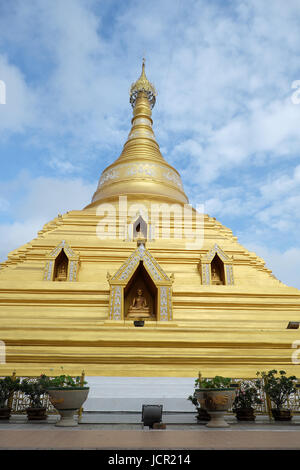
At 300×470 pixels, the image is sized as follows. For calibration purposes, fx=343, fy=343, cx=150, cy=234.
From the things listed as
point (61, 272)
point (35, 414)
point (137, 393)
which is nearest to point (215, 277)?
point (61, 272)

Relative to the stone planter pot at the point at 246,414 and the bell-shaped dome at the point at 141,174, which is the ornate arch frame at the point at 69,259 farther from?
the stone planter pot at the point at 246,414

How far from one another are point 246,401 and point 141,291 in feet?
17.7

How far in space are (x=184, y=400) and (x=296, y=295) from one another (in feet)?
19.6

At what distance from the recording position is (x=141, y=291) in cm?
1047

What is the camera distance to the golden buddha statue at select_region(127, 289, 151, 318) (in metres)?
9.99

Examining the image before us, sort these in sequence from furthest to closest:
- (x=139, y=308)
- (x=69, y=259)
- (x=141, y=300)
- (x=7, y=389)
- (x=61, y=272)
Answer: (x=61, y=272)
(x=69, y=259)
(x=141, y=300)
(x=139, y=308)
(x=7, y=389)

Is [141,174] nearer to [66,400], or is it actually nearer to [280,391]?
[280,391]

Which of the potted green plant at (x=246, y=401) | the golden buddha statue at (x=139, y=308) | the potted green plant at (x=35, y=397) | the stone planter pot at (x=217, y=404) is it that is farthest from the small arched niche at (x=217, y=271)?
the potted green plant at (x=35, y=397)

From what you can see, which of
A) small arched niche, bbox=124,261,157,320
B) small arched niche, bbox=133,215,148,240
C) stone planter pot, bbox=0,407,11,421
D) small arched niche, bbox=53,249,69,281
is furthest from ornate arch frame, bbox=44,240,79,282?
stone planter pot, bbox=0,407,11,421

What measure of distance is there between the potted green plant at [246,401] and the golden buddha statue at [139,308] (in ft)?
15.2

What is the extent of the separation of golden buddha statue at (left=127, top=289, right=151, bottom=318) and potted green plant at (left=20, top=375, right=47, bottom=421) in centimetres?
478

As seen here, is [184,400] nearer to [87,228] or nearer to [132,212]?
[87,228]

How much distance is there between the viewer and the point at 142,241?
36.2ft

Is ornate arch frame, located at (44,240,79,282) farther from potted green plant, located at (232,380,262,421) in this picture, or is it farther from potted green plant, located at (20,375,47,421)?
potted green plant, located at (232,380,262,421)
